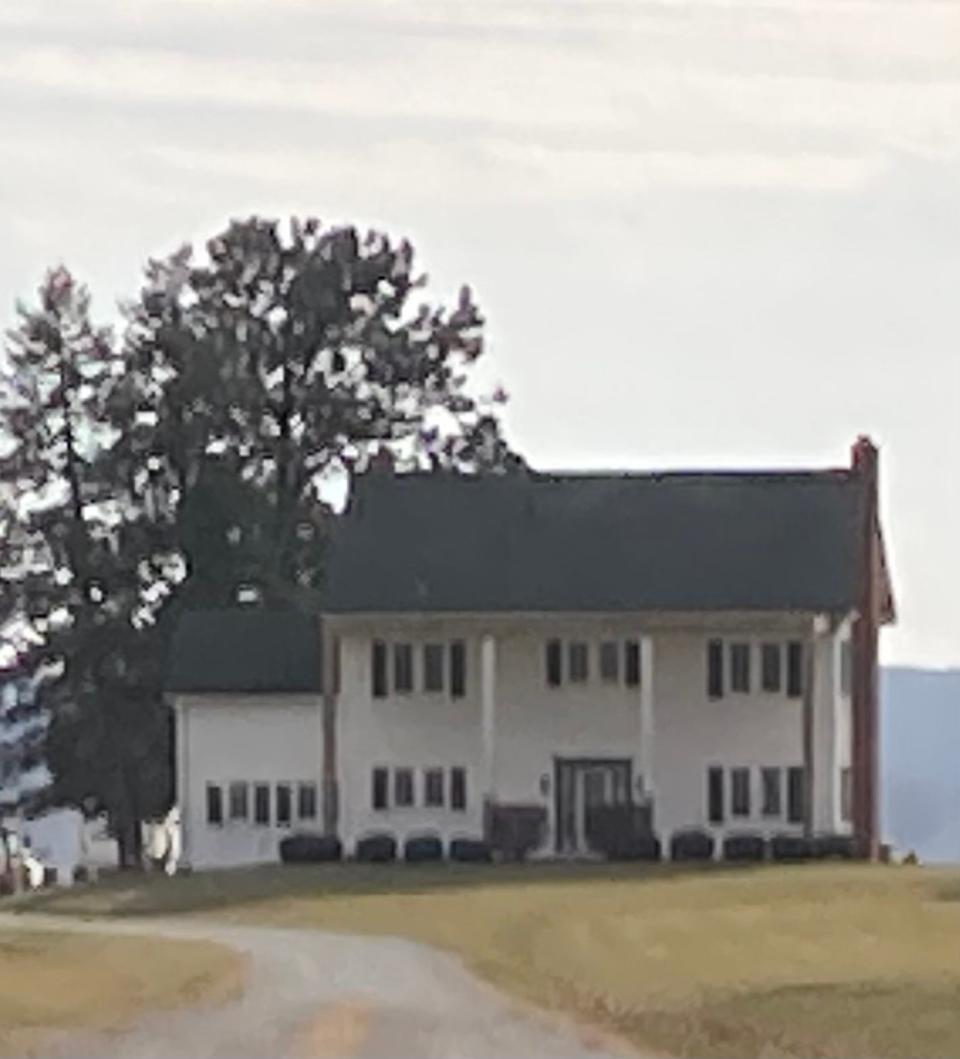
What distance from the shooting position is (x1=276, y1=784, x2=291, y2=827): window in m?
85.0

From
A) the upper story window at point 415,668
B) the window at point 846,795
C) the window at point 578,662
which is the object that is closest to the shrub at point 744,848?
the window at point 846,795

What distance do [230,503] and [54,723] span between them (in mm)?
7007

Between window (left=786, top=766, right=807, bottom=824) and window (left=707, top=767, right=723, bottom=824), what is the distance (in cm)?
144

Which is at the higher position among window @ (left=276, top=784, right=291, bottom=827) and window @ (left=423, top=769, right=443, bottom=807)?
window @ (left=423, top=769, right=443, bottom=807)

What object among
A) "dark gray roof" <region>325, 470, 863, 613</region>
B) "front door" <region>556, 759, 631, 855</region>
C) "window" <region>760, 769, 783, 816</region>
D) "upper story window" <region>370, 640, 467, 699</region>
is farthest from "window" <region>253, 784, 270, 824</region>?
"window" <region>760, 769, 783, 816</region>

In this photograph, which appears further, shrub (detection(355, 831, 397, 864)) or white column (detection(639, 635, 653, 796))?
white column (detection(639, 635, 653, 796))

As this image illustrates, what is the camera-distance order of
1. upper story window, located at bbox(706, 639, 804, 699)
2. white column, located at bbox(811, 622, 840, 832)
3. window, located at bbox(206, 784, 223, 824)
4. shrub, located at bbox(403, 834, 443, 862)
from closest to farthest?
1. shrub, located at bbox(403, 834, 443, 862)
2. white column, located at bbox(811, 622, 840, 832)
3. upper story window, located at bbox(706, 639, 804, 699)
4. window, located at bbox(206, 784, 223, 824)

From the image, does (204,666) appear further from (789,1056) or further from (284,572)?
(789,1056)

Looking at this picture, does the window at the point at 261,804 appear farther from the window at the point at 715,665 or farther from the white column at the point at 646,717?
the window at the point at 715,665

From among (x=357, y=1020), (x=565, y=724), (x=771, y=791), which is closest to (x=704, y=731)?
(x=771, y=791)

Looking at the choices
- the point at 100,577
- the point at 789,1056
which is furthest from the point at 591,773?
the point at 789,1056

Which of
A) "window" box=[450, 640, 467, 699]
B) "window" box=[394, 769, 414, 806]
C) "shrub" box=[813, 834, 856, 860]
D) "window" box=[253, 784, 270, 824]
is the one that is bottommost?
"shrub" box=[813, 834, 856, 860]

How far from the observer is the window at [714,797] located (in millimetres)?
81875

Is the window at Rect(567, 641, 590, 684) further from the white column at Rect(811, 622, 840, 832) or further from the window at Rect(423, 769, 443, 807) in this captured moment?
the white column at Rect(811, 622, 840, 832)
